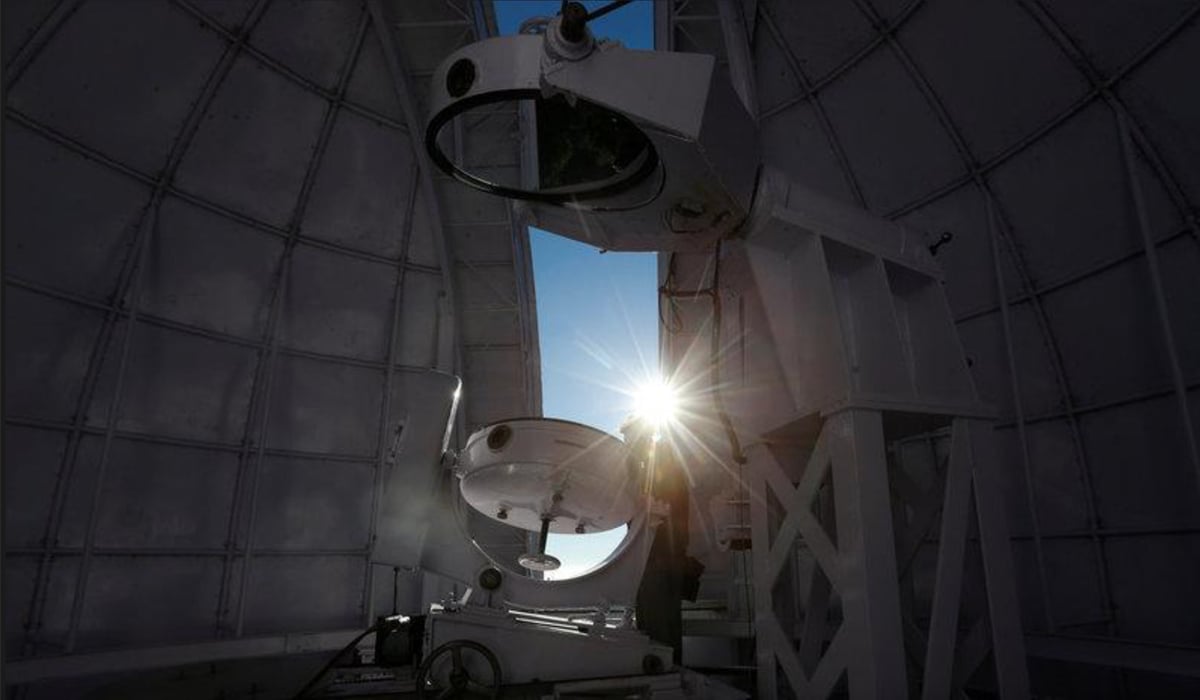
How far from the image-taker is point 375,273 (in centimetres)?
1141

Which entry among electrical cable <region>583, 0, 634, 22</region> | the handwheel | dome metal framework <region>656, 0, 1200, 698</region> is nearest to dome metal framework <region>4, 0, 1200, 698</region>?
dome metal framework <region>656, 0, 1200, 698</region>

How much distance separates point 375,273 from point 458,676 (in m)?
8.62

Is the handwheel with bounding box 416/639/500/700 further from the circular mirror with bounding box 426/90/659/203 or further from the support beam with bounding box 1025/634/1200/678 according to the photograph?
the support beam with bounding box 1025/634/1200/678

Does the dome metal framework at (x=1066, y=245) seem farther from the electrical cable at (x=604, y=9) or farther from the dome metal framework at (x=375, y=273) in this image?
the electrical cable at (x=604, y=9)

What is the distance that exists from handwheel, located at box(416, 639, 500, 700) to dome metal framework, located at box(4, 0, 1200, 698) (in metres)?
1.22

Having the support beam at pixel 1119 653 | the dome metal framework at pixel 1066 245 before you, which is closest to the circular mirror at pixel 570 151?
the dome metal framework at pixel 1066 245

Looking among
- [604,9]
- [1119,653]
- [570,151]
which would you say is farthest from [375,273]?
[1119,653]

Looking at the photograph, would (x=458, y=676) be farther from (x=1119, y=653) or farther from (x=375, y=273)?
(x=375, y=273)

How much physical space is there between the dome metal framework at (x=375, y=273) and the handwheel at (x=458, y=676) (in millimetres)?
1223

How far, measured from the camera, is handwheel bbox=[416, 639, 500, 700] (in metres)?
4.04

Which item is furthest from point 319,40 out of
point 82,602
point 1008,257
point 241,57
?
point 1008,257

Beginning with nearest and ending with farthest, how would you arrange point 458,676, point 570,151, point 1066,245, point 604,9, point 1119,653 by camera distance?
point 604,9
point 570,151
point 458,676
point 1119,653
point 1066,245

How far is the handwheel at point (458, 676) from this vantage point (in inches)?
159

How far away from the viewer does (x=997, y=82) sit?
7484mm
